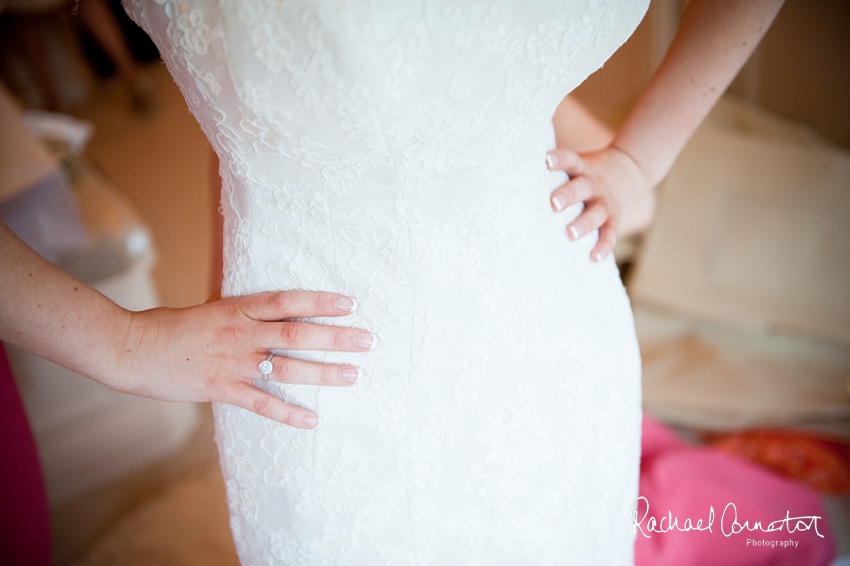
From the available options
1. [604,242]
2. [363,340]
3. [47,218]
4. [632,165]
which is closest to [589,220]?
[604,242]

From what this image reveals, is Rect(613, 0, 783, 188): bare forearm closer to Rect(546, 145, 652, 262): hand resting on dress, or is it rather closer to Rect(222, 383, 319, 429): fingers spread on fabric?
Rect(546, 145, 652, 262): hand resting on dress

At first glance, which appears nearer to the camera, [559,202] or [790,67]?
[559,202]

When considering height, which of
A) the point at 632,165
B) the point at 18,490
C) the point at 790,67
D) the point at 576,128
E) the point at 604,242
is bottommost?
the point at 18,490

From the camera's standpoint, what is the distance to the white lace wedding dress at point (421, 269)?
0.48m

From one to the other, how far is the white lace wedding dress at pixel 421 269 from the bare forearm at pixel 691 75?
7.5 inches

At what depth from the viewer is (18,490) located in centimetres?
86

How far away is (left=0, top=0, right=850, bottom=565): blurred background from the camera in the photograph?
138 centimetres

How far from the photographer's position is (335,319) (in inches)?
23.2

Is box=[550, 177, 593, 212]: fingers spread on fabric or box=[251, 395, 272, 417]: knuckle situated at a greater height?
box=[550, 177, 593, 212]: fingers spread on fabric

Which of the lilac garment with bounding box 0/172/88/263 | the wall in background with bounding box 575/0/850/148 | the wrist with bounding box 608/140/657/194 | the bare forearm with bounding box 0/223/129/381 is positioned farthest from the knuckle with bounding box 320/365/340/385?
the lilac garment with bounding box 0/172/88/263

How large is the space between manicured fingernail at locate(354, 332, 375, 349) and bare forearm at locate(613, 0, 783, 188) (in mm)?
433

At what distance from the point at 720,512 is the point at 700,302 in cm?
62

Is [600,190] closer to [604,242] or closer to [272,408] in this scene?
[604,242]

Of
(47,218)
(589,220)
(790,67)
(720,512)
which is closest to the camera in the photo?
(589,220)
